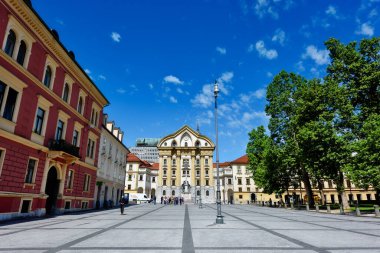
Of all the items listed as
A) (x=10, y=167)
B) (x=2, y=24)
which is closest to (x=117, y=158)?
(x=10, y=167)

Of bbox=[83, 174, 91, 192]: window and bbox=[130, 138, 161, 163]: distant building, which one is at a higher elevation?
bbox=[130, 138, 161, 163]: distant building

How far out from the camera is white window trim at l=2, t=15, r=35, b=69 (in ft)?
48.8

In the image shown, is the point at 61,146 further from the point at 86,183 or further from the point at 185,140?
the point at 185,140

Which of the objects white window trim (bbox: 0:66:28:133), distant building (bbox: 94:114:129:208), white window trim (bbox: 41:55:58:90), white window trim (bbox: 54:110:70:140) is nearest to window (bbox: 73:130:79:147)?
white window trim (bbox: 54:110:70:140)

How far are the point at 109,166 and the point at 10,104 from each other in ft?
71.2

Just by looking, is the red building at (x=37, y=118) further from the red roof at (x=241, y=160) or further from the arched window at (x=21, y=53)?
the red roof at (x=241, y=160)

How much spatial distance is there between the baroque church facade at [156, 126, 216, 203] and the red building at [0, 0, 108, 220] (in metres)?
49.7

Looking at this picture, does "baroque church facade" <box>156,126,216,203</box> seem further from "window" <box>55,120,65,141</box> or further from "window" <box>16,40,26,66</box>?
"window" <box>16,40,26,66</box>

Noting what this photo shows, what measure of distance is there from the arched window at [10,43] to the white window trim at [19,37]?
0.53ft

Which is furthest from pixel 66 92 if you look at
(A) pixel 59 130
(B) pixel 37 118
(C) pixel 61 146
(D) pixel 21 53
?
(D) pixel 21 53

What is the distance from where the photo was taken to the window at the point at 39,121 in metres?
17.9

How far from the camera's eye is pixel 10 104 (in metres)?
15.4

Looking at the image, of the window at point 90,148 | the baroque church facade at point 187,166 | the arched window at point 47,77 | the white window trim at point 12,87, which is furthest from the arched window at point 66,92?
the baroque church facade at point 187,166

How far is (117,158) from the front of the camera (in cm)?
3984
